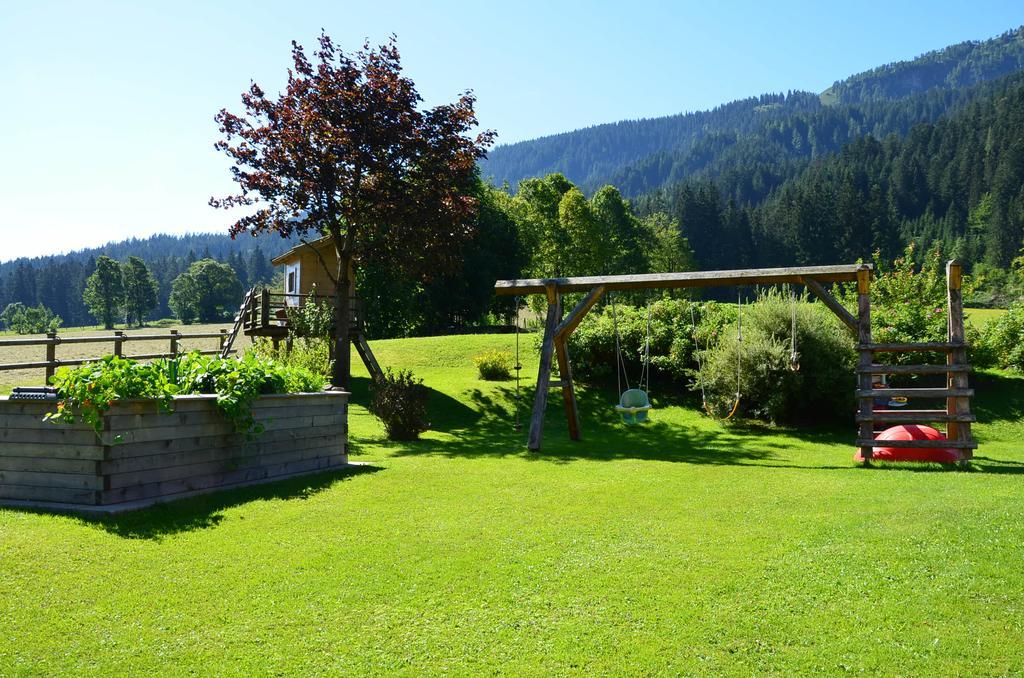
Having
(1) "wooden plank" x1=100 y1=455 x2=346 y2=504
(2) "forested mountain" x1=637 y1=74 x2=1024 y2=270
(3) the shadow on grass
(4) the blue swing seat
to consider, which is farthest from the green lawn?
(2) "forested mountain" x1=637 y1=74 x2=1024 y2=270

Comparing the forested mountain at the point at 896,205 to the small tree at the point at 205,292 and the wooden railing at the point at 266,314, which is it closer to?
the small tree at the point at 205,292

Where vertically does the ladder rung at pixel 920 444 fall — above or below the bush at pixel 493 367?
below

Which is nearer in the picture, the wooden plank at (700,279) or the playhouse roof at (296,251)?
the wooden plank at (700,279)

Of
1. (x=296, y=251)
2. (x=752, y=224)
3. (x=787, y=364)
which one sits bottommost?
(x=787, y=364)

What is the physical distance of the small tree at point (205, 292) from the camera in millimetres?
122688

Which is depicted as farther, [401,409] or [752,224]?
[752,224]

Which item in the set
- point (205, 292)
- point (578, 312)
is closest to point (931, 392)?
point (578, 312)

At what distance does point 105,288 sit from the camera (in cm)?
11225

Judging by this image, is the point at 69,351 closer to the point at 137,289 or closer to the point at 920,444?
the point at 920,444

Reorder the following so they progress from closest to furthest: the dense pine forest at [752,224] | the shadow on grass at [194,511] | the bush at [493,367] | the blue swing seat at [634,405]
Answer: the shadow on grass at [194,511], the blue swing seat at [634,405], the bush at [493,367], the dense pine forest at [752,224]

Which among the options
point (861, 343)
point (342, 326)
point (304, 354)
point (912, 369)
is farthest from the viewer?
point (342, 326)

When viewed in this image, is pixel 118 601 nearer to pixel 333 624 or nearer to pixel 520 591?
pixel 333 624

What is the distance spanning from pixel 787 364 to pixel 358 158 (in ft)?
40.8

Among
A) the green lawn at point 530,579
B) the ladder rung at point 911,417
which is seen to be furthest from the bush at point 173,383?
the ladder rung at point 911,417
